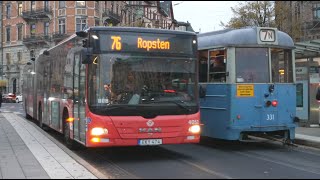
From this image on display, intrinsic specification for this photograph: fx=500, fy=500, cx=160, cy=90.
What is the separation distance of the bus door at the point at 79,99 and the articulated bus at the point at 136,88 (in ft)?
0.07

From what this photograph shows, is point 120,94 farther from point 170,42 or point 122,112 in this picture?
point 170,42

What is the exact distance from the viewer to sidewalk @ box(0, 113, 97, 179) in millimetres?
8734

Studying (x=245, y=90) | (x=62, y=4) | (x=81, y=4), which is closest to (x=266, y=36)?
(x=245, y=90)

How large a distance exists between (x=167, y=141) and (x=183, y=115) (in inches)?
27.0

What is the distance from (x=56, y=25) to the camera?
71.9 meters

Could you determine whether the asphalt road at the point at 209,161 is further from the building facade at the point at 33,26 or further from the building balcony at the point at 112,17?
the building facade at the point at 33,26

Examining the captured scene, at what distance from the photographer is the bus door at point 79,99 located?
37.0ft

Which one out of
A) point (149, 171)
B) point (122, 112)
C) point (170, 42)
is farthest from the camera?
point (170, 42)

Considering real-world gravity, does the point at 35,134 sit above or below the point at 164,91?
below

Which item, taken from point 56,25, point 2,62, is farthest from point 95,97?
point 2,62

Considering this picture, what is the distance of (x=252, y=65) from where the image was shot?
13078mm

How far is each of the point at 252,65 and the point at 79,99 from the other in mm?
4597

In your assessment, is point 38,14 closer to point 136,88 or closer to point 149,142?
point 136,88

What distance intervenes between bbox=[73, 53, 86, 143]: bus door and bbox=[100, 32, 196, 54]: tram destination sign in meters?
0.98
